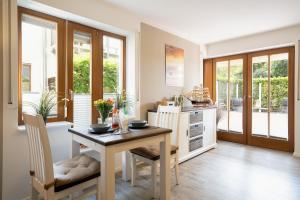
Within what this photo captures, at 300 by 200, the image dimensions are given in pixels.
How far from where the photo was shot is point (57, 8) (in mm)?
2180

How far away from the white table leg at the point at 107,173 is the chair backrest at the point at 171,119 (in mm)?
1135

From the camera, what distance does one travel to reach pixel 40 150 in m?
1.43

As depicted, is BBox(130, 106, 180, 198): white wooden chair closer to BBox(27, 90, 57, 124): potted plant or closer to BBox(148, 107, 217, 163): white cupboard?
BBox(148, 107, 217, 163): white cupboard

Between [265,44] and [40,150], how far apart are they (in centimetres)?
427

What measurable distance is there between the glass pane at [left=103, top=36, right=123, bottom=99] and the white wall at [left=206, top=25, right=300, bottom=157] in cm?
257

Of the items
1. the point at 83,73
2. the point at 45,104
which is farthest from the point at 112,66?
the point at 45,104

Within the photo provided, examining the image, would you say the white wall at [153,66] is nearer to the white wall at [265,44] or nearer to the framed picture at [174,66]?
the framed picture at [174,66]

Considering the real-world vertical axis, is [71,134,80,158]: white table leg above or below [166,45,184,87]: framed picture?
below

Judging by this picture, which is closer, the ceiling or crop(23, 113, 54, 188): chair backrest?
crop(23, 113, 54, 188): chair backrest

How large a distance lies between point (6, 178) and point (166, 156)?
1.61 meters

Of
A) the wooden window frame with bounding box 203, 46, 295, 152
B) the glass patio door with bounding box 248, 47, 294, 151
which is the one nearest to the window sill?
the wooden window frame with bounding box 203, 46, 295, 152

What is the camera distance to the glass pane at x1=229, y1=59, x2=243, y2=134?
438 centimetres

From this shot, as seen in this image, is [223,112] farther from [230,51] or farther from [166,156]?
[166,156]

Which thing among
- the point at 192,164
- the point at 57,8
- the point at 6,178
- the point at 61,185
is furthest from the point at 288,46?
the point at 6,178
